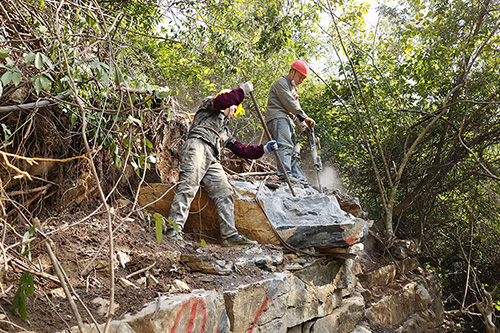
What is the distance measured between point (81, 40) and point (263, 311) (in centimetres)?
276

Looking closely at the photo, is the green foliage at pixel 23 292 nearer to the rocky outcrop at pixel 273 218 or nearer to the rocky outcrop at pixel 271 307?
the rocky outcrop at pixel 271 307

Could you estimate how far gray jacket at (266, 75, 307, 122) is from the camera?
5664mm

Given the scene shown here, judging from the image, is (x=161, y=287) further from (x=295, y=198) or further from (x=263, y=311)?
(x=295, y=198)

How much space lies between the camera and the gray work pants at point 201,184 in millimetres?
3965

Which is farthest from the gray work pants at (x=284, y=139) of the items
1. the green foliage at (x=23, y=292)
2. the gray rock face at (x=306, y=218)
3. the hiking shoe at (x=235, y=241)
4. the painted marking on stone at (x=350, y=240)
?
the green foliage at (x=23, y=292)

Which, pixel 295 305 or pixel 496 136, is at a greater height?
pixel 496 136

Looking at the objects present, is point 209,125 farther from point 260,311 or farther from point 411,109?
point 411,109

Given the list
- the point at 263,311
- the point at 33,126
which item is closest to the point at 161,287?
the point at 263,311

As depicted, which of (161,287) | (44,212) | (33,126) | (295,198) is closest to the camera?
(161,287)

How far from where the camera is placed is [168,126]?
5051 mm

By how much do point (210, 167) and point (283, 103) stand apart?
75.4 inches

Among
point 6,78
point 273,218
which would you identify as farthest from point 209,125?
point 6,78

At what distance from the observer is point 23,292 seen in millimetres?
1875

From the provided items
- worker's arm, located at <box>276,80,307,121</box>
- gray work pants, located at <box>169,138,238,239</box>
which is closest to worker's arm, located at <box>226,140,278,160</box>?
gray work pants, located at <box>169,138,238,239</box>
